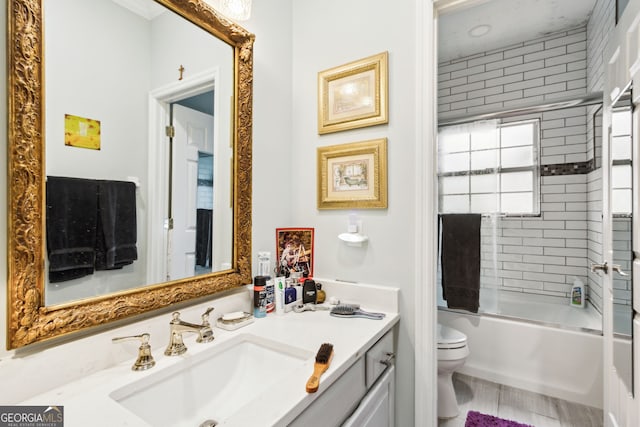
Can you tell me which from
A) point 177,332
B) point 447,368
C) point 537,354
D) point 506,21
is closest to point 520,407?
point 537,354

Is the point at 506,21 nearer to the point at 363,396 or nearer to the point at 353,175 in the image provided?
the point at 353,175

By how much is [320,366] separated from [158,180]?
771mm

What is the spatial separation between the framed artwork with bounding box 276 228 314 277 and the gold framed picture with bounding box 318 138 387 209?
18 centimetres

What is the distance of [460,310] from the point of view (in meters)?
2.26

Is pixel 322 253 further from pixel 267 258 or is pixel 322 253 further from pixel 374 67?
pixel 374 67

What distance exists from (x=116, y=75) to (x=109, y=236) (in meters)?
0.47

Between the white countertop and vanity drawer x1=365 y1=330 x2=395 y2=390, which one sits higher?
the white countertop

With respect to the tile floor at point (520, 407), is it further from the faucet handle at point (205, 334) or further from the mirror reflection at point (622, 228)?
the faucet handle at point (205, 334)

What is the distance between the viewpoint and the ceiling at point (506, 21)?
7.27 feet

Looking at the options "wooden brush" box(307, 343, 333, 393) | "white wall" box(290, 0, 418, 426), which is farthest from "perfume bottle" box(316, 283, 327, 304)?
"wooden brush" box(307, 343, 333, 393)

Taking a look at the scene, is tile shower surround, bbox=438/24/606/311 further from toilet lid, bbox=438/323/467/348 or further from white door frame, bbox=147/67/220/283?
white door frame, bbox=147/67/220/283

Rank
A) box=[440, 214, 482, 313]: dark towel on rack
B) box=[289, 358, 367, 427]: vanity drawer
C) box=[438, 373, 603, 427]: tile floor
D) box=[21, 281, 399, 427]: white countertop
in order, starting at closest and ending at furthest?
box=[21, 281, 399, 427]: white countertop < box=[289, 358, 367, 427]: vanity drawer < box=[438, 373, 603, 427]: tile floor < box=[440, 214, 482, 313]: dark towel on rack

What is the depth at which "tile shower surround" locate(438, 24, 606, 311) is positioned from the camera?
2371 millimetres

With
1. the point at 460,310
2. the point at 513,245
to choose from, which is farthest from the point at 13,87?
the point at 513,245
